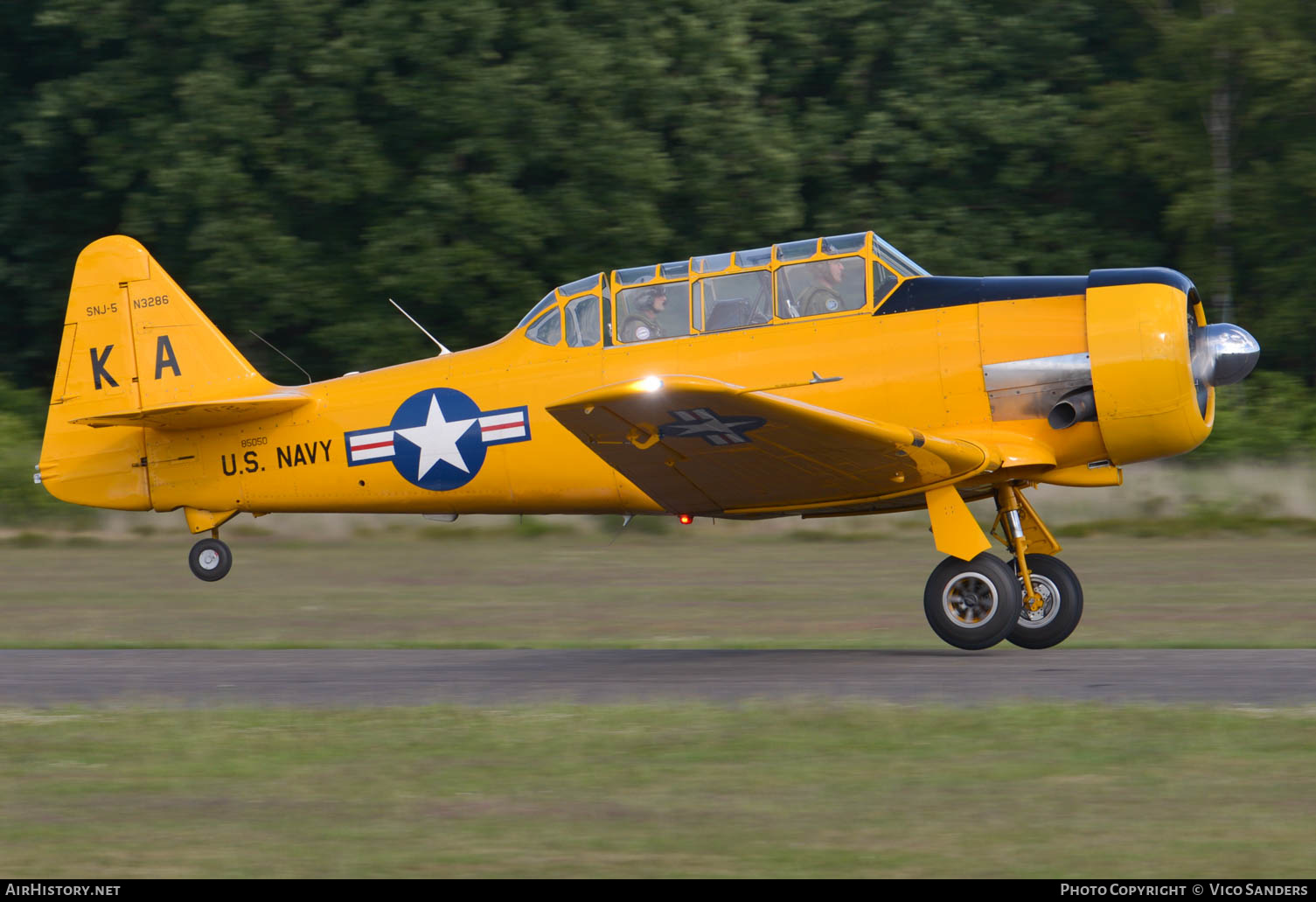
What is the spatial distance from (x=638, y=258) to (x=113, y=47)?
10.2 metres

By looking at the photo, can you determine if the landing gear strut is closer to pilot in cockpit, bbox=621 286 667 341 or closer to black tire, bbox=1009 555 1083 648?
black tire, bbox=1009 555 1083 648

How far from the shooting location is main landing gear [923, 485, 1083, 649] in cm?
946

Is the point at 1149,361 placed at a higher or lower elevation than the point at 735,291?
lower

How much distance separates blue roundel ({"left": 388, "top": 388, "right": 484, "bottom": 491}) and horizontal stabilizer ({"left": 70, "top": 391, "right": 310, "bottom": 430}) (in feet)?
3.15

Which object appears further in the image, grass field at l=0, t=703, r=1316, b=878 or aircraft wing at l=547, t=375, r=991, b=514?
aircraft wing at l=547, t=375, r=991, b=514

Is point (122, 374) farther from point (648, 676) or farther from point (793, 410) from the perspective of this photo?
point (793, 410)

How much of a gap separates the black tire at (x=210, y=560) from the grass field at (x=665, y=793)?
186 inches

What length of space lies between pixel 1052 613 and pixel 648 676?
2795 mm

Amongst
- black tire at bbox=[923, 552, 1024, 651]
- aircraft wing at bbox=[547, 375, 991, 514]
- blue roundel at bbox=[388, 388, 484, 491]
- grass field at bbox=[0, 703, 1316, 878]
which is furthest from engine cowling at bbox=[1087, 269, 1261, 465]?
blue roundel at bbox=[388, 388, 484, 491]

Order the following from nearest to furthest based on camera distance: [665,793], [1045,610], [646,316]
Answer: [665,793]
[1045,610]
[646,316]

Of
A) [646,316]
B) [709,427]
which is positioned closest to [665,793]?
[709,427]

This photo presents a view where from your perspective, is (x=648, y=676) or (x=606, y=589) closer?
(x=648, y=676)

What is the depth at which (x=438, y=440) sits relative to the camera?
1088 centimetres

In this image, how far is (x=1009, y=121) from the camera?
25.0 metres
